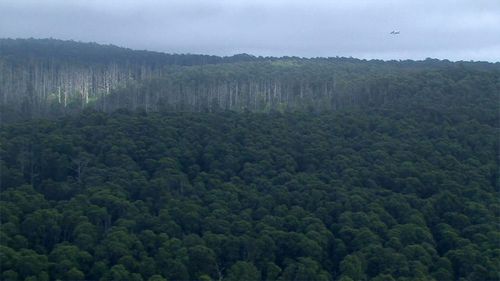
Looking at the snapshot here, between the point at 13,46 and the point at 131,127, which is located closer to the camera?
the point at 131,127

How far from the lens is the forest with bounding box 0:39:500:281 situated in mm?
40344

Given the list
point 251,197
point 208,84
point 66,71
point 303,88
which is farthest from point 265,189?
point 66,71

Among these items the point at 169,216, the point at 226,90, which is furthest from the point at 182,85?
the point at 169,216

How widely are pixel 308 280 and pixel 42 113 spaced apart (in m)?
44.3

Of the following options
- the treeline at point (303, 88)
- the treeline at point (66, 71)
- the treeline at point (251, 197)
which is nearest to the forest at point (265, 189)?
the treeline at point (251, 197)

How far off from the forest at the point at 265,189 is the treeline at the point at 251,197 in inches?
4.0

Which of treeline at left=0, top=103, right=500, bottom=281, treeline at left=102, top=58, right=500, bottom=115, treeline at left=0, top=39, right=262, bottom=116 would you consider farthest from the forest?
treeline at left=0, top=39, right=262, bottom=116

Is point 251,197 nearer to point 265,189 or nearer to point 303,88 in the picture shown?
point 265,189

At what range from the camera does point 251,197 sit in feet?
161

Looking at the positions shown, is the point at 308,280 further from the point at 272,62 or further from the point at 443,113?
the point at 272,62

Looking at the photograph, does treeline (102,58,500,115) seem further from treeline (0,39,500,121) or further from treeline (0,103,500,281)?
treeline (0,103,500,281)

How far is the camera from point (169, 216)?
4541 cm

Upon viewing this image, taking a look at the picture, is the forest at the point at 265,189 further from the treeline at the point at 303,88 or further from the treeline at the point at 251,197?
the treeline at the point at 303,88

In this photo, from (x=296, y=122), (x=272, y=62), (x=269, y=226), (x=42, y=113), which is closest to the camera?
(x=269, y=226)
